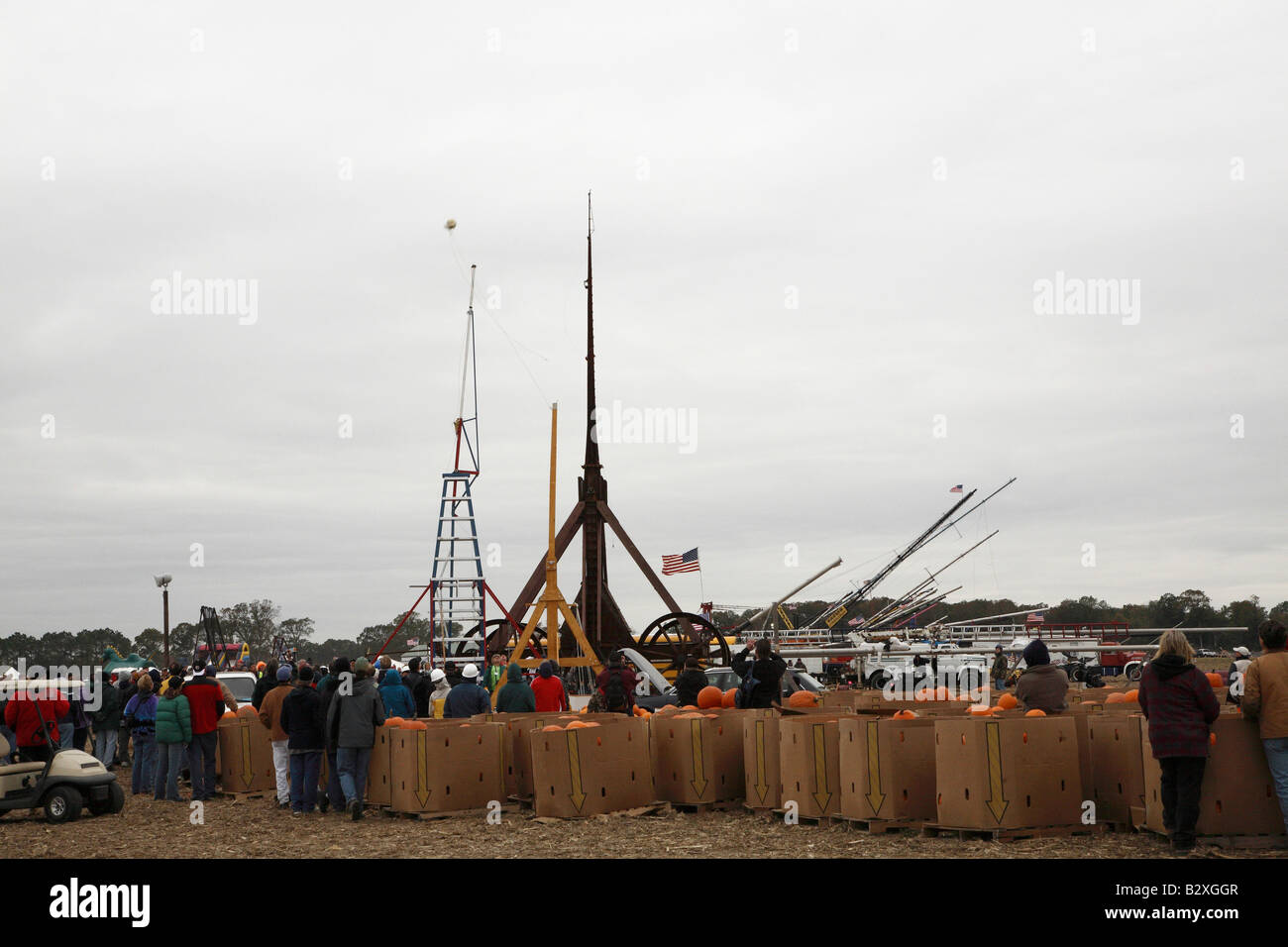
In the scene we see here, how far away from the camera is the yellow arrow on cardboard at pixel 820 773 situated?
40.1 feet

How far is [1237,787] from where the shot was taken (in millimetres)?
10070

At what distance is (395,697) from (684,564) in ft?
119

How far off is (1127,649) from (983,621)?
55.8m

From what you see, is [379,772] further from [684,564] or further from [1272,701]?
[684,564]

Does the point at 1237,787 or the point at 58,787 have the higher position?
the point at 1237,787

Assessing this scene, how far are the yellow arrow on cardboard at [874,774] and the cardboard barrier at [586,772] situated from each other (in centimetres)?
279

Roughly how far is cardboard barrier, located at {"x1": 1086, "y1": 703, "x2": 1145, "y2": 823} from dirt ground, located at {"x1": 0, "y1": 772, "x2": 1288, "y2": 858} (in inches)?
13.6

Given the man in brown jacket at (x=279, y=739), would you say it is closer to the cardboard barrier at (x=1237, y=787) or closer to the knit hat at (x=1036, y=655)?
the knit hat at (x=1036, y=655)

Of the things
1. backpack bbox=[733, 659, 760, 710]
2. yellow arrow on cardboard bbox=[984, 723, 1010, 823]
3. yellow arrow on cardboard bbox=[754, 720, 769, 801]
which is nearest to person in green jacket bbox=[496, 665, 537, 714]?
backpack bbox=[733, 659, 760, 710]

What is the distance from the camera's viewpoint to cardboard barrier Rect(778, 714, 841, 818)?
12.2 m

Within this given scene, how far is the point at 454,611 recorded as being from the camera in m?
33.8

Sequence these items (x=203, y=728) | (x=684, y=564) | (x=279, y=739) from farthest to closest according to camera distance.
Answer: (x=684, y=564) < (x=203, y=728) < (x=279, y=739)

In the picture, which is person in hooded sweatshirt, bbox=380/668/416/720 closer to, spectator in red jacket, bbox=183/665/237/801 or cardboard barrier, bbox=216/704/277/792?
cardboard barrier, bbox=216/704/277/792

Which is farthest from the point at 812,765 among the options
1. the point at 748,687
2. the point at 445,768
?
the point at 445,768
